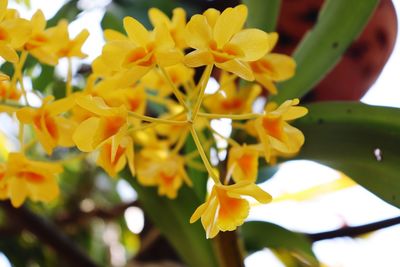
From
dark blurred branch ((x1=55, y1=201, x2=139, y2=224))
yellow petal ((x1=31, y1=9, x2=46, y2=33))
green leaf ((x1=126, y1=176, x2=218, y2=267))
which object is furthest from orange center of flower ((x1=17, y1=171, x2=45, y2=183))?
dark blurred branch ((x1=55, y1=201, x2=139, y2=224))

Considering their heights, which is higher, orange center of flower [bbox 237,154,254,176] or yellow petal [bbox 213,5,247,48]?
yellow petal [bbox 213,5,247,48]

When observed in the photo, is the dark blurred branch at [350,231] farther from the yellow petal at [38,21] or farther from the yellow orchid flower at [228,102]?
the yellow petal at [38,21]

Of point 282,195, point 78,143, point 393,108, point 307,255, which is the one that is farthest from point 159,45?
point 282,195

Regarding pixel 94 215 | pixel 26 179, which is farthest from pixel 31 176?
pixel 94 215

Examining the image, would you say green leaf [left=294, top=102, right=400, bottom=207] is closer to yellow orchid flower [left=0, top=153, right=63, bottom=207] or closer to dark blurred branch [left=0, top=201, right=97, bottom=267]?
yellow orchid flower [left=0, top=153, right=63, bottom=207]

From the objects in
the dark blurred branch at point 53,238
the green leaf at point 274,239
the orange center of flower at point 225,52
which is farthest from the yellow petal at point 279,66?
the dark blurred branch at point 53,238

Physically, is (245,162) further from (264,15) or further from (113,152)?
(264,15)
